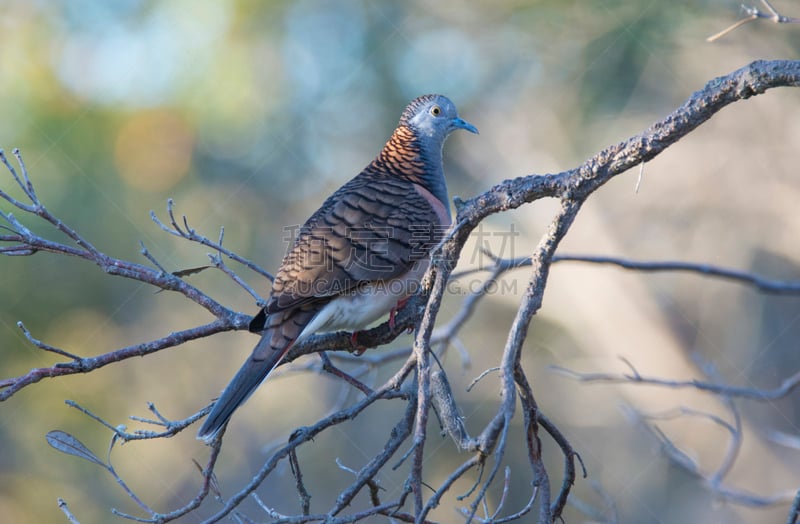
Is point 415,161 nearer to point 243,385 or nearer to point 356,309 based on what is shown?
point 356,309

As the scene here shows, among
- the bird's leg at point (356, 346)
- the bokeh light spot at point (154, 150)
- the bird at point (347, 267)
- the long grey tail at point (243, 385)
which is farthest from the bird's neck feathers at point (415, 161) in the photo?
the bokeh light spot at point (154, 150)

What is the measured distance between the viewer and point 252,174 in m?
9.71

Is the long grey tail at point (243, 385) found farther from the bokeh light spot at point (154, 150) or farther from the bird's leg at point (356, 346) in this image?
the bokeh light spot at point (154, 150)

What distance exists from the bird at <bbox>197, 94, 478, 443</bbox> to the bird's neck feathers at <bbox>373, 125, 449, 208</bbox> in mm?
47

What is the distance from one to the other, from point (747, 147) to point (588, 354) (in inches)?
110

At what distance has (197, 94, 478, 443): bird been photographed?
3025 millimetres

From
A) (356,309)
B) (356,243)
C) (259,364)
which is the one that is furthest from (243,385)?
(356,243)

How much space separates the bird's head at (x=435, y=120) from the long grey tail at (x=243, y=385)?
6.51 ft

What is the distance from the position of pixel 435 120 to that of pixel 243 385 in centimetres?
231

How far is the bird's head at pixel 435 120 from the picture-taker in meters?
4.59

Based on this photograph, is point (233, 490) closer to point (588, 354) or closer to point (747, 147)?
point (588, 354)

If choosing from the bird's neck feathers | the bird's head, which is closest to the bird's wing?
the bird's neck feathers

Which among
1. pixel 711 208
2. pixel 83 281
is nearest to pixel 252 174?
pixel 83 281

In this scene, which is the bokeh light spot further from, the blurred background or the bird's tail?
the bird's tail
